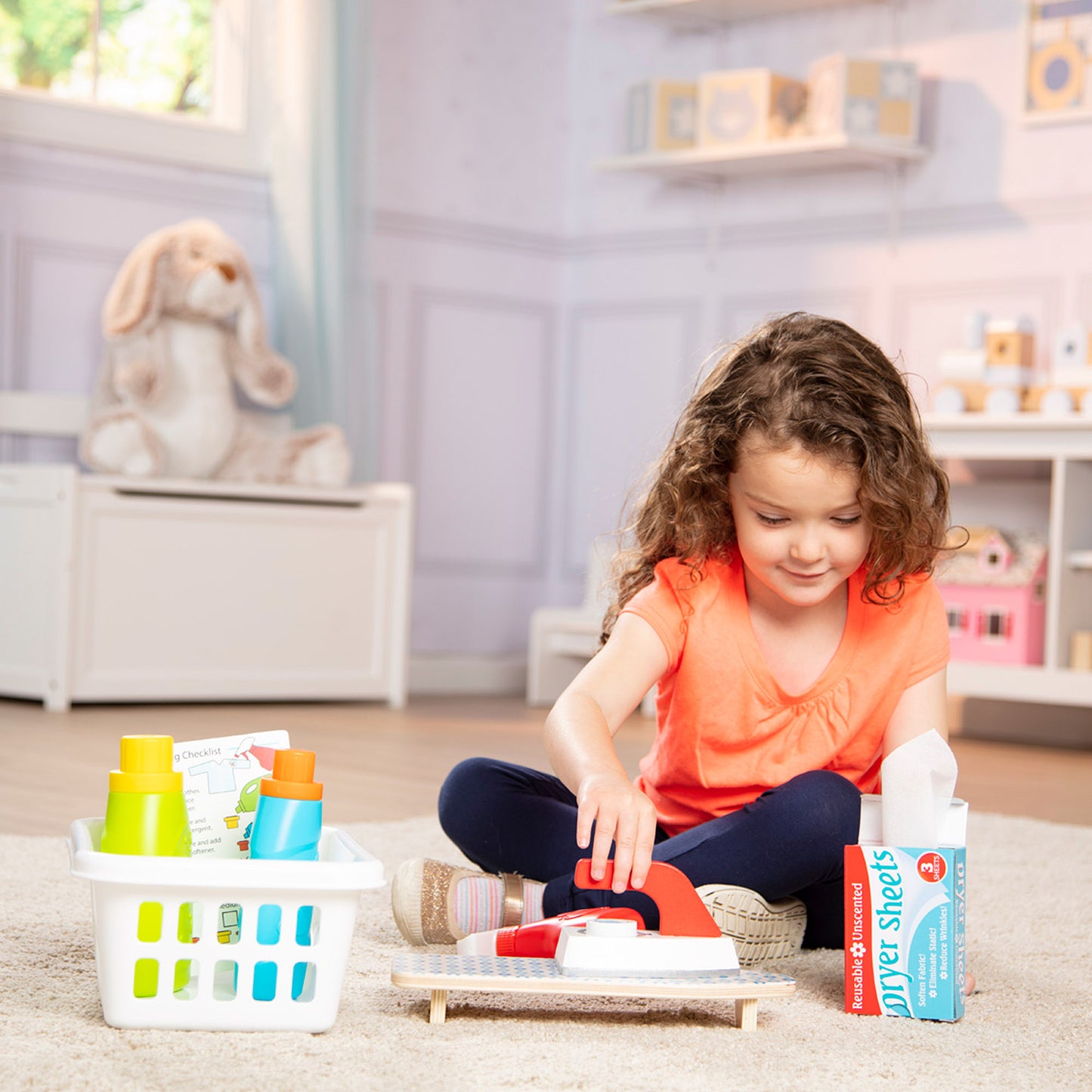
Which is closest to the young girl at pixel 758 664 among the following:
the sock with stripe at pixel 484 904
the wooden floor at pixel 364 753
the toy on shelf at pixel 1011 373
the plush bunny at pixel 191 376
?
the sock with stripe at pixel 484 904

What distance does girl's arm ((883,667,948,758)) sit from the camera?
120cm

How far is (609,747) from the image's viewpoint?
1.05m

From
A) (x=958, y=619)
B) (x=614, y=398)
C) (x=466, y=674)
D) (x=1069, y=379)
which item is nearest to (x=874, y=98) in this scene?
(x=1069, y=379)

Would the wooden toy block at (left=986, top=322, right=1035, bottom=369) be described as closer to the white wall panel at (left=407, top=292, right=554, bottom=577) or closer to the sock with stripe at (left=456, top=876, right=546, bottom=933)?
the white wall panel at (left=407, top=292, right=554, bottom=577)

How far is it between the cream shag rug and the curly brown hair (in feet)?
1.07

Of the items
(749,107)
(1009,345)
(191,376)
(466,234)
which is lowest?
(191,376)

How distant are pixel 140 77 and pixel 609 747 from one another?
2905mm

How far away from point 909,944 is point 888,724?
24cm

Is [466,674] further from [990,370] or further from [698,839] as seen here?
[698,839]

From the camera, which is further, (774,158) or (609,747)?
(774,158)

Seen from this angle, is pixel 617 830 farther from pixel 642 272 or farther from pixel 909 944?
pixel 642 272

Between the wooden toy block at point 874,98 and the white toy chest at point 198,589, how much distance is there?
1.25 metres

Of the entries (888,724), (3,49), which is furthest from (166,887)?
(3,49)

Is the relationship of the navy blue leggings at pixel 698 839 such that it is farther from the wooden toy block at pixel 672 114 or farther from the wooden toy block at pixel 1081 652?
the wooden toy block at pixel 672 114
